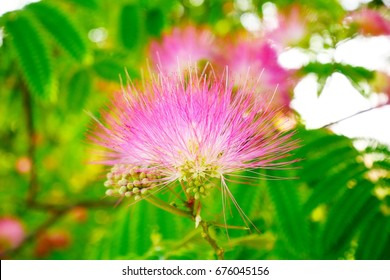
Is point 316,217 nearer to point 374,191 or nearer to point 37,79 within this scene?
point 374,191

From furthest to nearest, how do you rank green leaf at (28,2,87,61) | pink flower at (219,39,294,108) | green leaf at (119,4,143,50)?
green leaf at (119,4,143,50), green leaf at (28,2,87,61), pink flower at (219,39,294,108)

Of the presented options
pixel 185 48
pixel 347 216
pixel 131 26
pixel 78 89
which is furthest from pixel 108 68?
pixel 347 216

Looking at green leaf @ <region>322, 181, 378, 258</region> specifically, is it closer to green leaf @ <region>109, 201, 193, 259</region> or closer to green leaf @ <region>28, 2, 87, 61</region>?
green leaf @ <region>109, 201, 193, 259</region>

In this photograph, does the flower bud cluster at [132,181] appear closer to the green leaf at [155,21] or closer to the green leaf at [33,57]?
the green leaf at [33,57]

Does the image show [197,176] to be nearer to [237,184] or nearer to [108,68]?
[237,184]

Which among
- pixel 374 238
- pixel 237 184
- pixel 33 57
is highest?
pixel 33 57

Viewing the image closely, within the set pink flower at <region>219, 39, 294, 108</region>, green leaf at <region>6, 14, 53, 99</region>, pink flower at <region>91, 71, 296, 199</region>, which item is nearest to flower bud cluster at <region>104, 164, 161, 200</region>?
pink flower at <region>91, 71, 296, 199</region>
